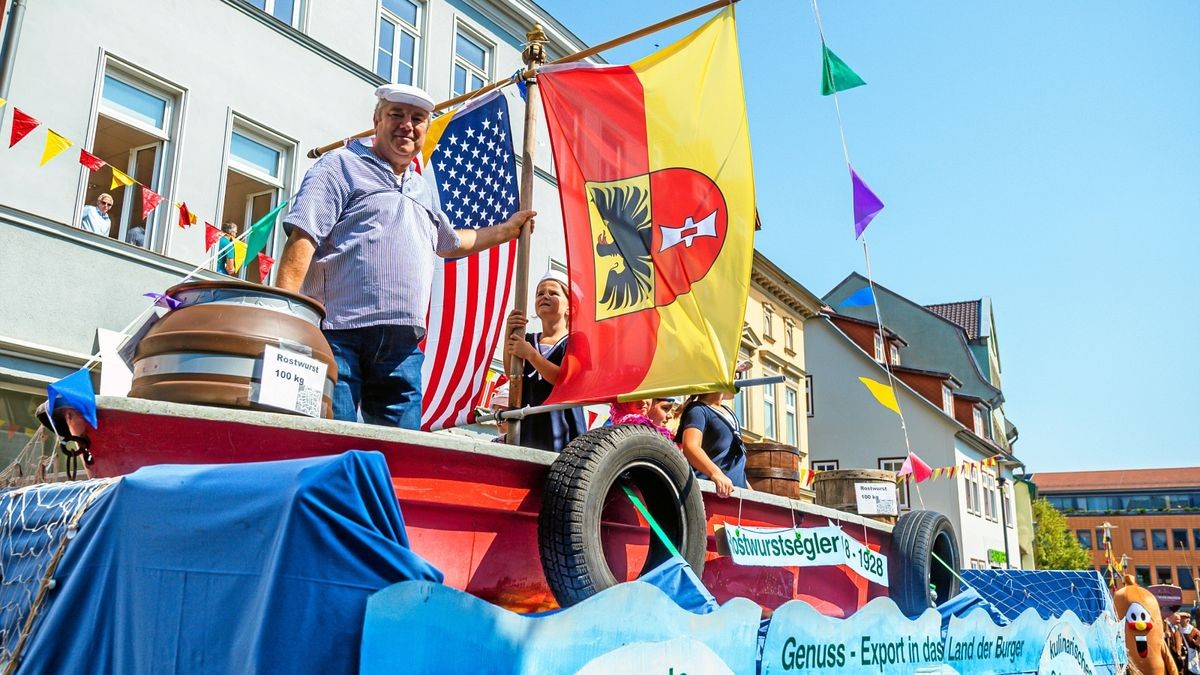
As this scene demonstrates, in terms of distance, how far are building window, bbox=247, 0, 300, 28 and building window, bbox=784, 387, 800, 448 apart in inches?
791

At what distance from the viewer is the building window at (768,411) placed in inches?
1049

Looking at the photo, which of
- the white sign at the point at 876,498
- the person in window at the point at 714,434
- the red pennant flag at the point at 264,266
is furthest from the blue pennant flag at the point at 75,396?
the red pennant flag at the point at 264,266

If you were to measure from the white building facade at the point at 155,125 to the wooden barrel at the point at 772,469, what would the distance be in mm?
6570

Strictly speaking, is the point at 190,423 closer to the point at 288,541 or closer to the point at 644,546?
the point at 288,541

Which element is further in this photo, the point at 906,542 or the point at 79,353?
the point at 79,353

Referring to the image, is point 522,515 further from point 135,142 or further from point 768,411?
point 768,411

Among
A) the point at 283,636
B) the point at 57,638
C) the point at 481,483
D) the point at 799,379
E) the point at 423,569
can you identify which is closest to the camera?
the point at 283,636

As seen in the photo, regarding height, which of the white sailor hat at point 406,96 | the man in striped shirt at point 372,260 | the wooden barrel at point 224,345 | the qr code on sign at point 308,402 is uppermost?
the white sailor hat at point 406,96

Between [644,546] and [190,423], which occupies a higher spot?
[190,423]

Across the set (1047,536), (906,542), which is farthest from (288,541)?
(1047,536)

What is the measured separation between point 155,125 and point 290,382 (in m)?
8.98

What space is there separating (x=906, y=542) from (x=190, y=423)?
3942mm

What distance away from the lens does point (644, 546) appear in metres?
3.26

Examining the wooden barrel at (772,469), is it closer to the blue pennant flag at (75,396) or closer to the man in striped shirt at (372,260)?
the man in striped shirt at (372,260)
